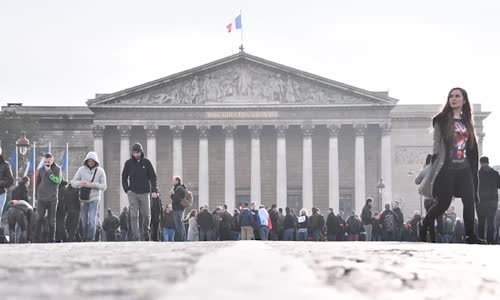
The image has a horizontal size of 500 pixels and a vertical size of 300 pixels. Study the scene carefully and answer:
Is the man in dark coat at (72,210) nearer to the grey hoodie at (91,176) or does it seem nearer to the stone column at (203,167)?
the grey hoodie at (91,176)

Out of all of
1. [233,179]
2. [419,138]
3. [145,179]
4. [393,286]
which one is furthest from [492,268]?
[419,138]

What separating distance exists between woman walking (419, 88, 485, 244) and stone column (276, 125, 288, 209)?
45742 millimetres

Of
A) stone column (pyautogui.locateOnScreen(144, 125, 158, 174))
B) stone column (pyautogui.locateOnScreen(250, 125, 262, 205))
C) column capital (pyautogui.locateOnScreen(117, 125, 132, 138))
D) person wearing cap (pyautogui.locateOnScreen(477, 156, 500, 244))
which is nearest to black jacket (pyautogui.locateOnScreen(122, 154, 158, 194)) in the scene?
person wearing cap (pyautogui.locateOnScreen(477, 156, 500, 244))

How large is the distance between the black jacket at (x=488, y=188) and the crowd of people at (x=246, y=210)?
17 millimetres

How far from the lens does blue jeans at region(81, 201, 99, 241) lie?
1490 centimetres

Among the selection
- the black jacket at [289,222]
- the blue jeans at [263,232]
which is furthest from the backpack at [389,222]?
the black jacket at [289,222]

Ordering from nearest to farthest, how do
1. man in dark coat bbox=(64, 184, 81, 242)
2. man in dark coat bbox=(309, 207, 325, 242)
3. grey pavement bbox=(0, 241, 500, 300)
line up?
1. grey pavement bbox=(0, 241, 500, 300)
2. man in dark coat bbox=(64, 184, 81, 242)
3. man in dark coat bbox=(309, 207, 325, 242)

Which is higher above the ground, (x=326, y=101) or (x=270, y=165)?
(x=326, y=101)

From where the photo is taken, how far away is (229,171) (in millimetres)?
54938

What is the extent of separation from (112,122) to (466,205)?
155ft

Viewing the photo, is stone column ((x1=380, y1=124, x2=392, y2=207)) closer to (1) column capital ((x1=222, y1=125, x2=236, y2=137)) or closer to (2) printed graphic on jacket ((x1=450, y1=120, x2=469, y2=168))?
(1) column capital ((x1=222, y1=125, x2=236, y2=137))

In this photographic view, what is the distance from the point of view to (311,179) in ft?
181

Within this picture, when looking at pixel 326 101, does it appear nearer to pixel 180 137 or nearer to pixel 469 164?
pixel 180 137

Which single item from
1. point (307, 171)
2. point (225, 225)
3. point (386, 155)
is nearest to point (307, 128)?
point (307, 171)
